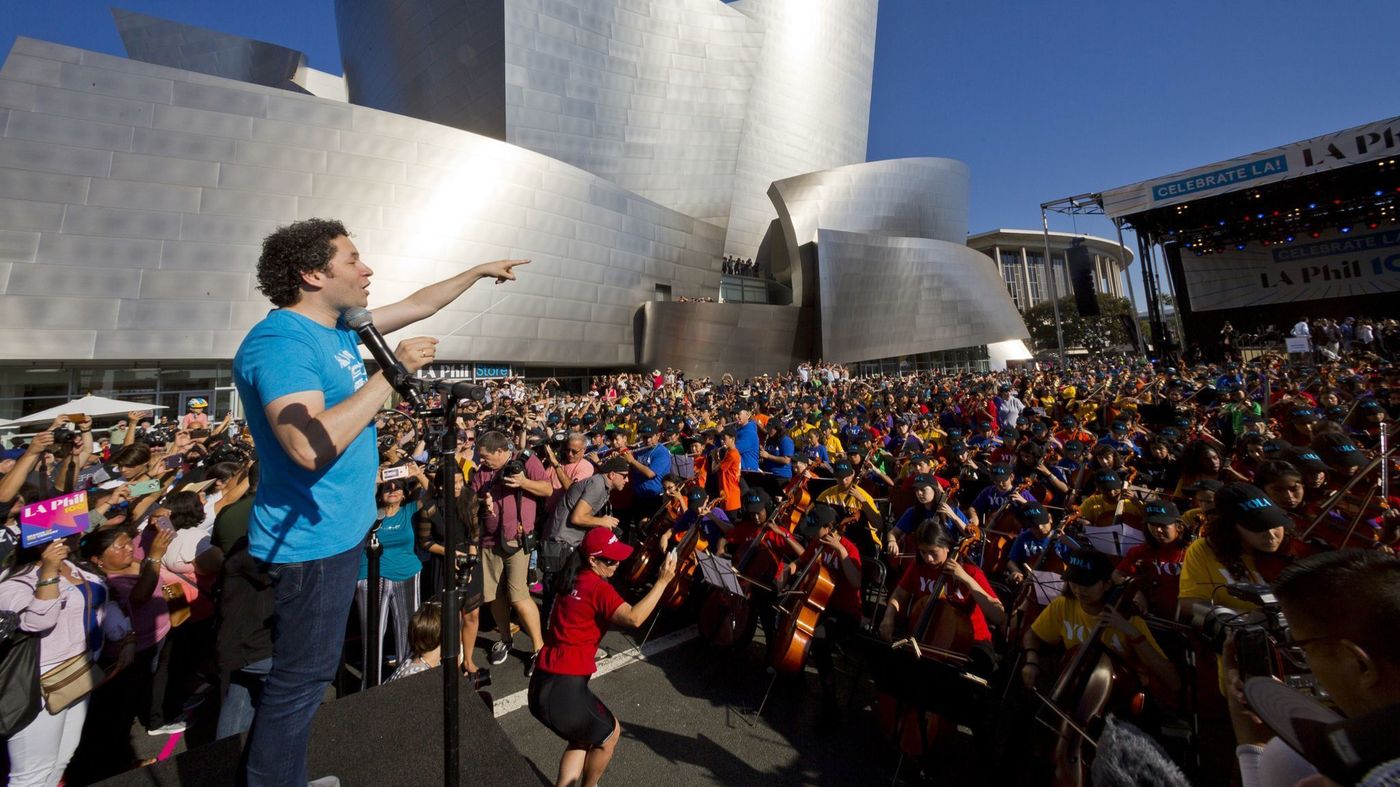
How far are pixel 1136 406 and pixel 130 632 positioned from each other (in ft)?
48.6

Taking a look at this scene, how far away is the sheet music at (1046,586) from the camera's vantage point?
3.42 meters

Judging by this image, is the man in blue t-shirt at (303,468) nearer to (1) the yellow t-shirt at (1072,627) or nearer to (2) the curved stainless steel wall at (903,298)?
(1) the yellow t-shirt at (1072,627)

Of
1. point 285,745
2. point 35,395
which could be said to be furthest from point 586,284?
Result: point 285,745

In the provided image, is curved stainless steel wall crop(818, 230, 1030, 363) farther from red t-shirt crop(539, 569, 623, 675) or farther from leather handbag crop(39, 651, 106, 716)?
leather handbag crop(39, 651, 106, 716)

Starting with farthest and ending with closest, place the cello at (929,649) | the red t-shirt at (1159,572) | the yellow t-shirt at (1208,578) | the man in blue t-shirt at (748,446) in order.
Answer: the man in blue t-shirt at (748,446)
the red t-shirt at (1159,572)
the cello at (929,649)
the yellow t-shirt at (1208,578)

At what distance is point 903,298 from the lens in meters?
33.4

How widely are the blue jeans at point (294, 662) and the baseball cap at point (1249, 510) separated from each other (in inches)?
176

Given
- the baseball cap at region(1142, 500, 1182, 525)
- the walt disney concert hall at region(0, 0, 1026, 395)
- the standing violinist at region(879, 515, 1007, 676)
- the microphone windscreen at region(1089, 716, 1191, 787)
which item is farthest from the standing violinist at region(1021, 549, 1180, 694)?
the walt disney concert hall at region(0, 0, 1026, 395)

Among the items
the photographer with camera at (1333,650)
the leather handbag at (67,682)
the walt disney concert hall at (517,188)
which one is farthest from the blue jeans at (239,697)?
the walt disney concert hall at (517,188)

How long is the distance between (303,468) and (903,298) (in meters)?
35.4

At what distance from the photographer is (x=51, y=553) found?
110 inches

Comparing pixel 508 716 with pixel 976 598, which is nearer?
pixel 976 598

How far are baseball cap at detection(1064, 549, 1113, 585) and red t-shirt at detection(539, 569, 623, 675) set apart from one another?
265cm

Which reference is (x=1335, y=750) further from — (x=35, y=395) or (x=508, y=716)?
(x=35, y=395)
